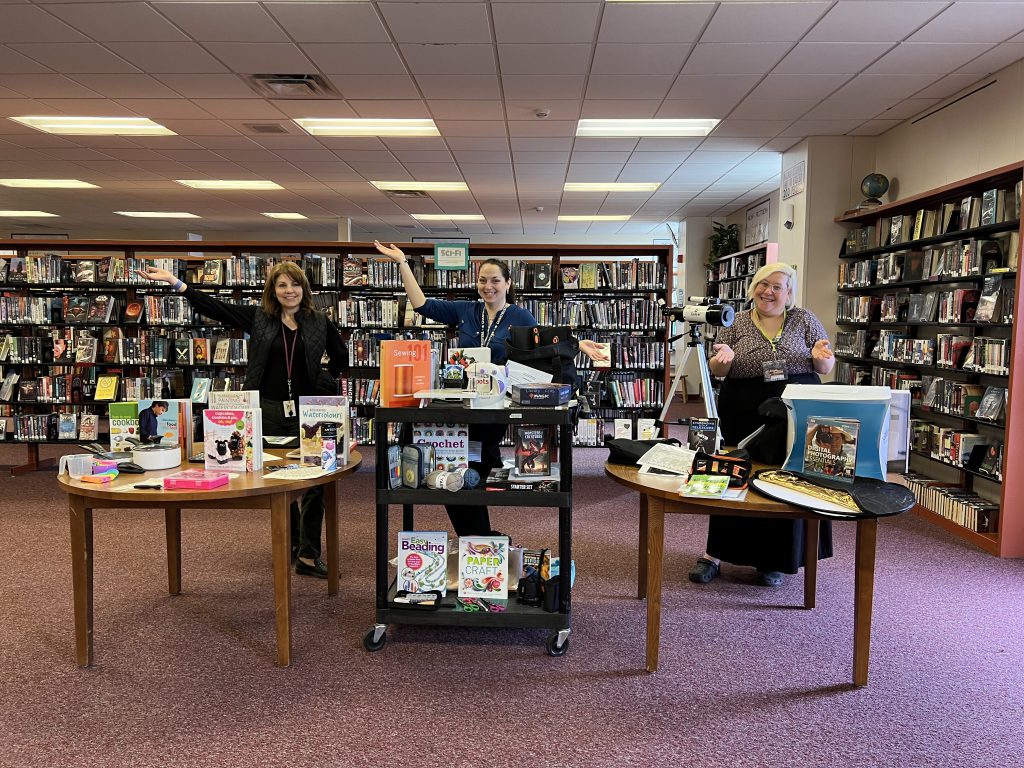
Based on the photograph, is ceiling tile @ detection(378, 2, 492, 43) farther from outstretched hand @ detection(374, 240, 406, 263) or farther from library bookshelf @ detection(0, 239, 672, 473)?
library bookshelf @ detection(0, 239, 672, 473)

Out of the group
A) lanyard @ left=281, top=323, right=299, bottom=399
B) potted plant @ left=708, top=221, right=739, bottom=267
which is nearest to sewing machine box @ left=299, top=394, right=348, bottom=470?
lanyard @ left=281, top=323, right=299, bottom=399

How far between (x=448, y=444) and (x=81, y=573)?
1.42m

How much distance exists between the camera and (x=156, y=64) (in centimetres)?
500

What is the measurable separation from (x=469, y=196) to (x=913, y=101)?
610 centimetres

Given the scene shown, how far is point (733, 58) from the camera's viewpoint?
15.7 feet

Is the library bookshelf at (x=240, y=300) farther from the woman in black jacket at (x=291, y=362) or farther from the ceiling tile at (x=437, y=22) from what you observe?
the woman in black jacket at (x=291, y=362)

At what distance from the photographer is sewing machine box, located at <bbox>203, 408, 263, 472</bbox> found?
8.74 feet

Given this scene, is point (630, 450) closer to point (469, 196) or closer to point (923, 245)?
point (923, 245)

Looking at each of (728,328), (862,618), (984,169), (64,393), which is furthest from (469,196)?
(862,618)

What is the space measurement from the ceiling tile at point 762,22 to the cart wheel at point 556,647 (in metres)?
3.56

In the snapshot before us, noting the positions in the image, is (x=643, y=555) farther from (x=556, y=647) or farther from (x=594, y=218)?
(x=594, y=218)

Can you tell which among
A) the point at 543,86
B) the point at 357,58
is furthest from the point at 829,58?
the point at 357,58

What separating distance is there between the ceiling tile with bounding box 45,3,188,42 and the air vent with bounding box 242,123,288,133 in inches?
77.4

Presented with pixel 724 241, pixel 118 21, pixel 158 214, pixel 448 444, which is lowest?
pixel 448 444
